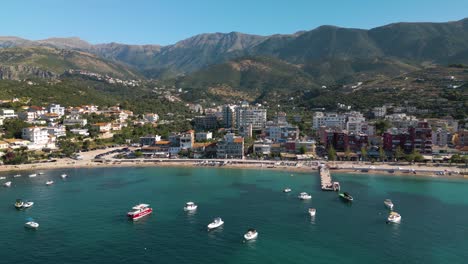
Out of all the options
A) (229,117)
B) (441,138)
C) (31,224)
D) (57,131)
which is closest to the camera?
(31,224)

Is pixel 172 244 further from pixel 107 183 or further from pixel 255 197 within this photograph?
pixel 107 183

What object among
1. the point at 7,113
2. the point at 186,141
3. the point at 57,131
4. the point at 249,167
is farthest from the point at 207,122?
the point at 7,113

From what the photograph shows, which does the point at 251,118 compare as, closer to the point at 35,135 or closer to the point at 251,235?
the point at 35,135

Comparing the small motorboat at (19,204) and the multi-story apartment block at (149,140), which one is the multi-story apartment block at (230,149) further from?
the small motorboat at (19,204)

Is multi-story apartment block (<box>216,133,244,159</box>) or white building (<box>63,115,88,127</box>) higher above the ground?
white building (<box>63,115,88,127</box>)

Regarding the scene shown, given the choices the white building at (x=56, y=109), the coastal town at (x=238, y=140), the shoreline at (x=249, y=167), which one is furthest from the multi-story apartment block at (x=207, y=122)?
the shoreline at (x=249, y=167)

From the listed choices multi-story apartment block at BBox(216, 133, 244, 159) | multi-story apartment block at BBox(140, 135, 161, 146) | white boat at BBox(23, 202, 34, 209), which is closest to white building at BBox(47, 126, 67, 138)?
multi-story apartment block at BBox(140, 135, 161, 146)

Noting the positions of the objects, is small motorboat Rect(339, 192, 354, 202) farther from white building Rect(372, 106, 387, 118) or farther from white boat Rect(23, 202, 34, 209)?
white building Rect(372, 106, 387, 118)
